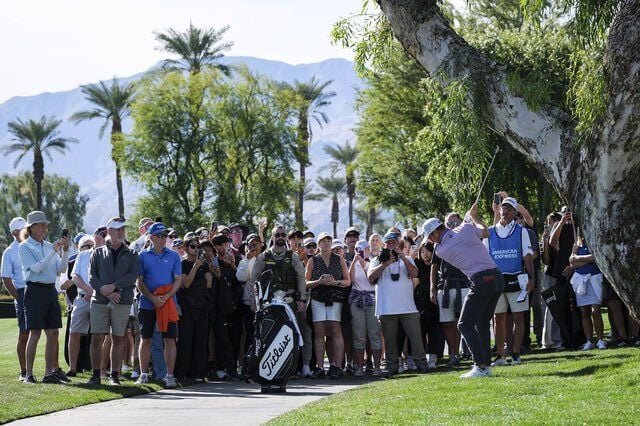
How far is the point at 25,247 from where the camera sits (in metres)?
15.4

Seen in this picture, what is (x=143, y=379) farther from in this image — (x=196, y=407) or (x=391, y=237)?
(x=391, y=237)

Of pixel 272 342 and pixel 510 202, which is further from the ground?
pixel 510 202

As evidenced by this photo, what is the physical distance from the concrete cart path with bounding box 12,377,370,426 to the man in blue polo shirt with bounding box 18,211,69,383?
1.77 metres

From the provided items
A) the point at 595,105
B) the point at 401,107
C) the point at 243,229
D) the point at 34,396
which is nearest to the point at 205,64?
the point at 401,107

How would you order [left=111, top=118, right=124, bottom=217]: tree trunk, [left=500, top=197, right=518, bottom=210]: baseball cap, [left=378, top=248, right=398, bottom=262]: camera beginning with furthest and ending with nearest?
[left=111, top=118, right=124, bottom=217]: tree trunk
[left=378, top=248, right=398, bottom=262]: camera
[left=500, top=197, right=518, bottom=210]: baseball cap

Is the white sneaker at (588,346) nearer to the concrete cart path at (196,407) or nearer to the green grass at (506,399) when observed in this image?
the green grass at (506,399)

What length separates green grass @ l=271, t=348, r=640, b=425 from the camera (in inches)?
386

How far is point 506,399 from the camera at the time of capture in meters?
11.0

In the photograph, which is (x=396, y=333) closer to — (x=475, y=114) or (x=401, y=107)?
(x=475, y=114)

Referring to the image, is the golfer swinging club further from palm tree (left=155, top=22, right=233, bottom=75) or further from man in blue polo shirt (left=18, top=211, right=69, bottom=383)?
palm tree (left=155, top=22, right=233, bottom=75)

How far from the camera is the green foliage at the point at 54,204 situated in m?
112

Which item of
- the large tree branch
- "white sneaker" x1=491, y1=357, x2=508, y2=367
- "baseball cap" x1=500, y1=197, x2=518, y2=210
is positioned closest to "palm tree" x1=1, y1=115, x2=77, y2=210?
"baseball cap" x1=500, y1=197, x2=518, y2=210

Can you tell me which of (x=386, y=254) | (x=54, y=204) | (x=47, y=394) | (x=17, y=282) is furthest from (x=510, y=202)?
(x=54, y=204)

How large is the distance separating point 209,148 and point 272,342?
175 ft
